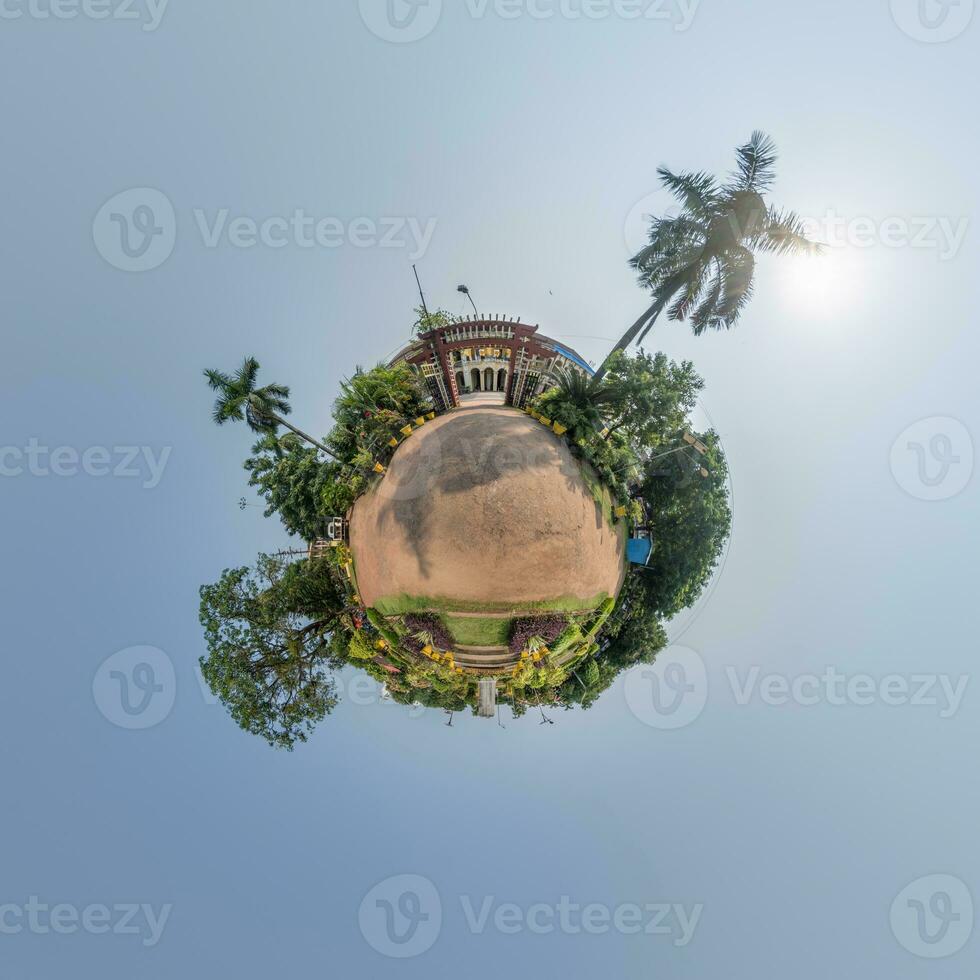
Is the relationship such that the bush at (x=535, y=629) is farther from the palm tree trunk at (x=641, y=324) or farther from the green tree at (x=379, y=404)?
the palm tree trunk at (x=641, y=324)

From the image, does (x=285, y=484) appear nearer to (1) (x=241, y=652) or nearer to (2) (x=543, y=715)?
(1) (x=241, y=652)

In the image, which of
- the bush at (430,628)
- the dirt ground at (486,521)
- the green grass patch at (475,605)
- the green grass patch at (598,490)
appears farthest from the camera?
the green grass patch at (598,490)

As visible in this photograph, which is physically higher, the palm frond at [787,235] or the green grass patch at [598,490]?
the palm frond at [787,235]

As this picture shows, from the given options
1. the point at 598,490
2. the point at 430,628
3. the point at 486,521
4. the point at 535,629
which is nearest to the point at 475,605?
the point at 430,628

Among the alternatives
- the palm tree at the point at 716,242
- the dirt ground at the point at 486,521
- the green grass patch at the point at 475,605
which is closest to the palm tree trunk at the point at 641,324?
the palm tree at the point at 716,242

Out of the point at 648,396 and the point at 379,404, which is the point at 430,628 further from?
the point at 648,396

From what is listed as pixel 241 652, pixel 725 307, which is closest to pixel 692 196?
pixel 725 307

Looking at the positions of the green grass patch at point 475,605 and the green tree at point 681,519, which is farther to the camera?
the green tree at point 681,519
